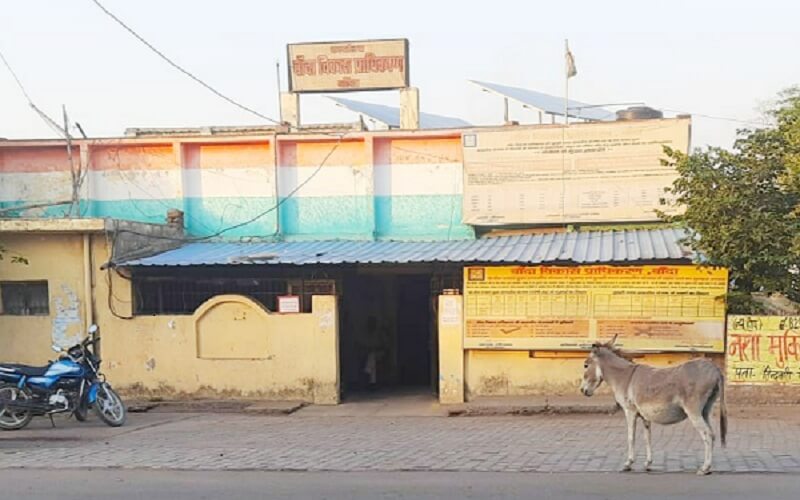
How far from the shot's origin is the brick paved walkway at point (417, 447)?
834 cm

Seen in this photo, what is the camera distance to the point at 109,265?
14297mm

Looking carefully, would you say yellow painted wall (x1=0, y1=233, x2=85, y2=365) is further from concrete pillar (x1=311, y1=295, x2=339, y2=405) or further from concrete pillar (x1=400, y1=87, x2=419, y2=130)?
concrete pillar (x1=400, y1=87, x2=419, y2=130)

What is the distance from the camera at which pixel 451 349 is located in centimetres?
1383

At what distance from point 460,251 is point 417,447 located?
508 cm

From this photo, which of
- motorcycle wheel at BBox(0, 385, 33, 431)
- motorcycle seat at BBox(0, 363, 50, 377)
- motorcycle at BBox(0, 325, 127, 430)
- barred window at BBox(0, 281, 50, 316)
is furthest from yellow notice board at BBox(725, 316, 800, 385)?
barred window at BBox(0, 281, 50, 316)

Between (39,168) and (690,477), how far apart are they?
14.8 meters

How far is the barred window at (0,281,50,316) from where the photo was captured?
49.3 ft

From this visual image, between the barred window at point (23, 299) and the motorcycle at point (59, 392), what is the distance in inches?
129

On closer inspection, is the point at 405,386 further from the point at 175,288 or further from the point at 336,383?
the point at 175,288

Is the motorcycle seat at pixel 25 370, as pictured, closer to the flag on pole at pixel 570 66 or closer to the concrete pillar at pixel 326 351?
the concrete pillar at pixel 326 351

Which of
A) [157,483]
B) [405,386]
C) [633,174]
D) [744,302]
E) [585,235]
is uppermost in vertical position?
[633,174]

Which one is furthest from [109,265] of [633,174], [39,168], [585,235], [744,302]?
[744,302]

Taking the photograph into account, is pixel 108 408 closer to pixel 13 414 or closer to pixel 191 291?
pixel 13 414

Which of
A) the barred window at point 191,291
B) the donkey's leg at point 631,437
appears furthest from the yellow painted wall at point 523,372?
the donkey's leg at point 631,437
